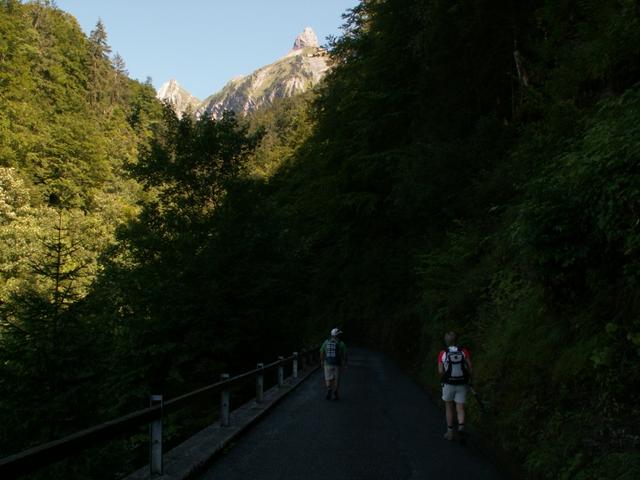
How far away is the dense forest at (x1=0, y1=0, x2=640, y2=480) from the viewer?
6438 millimetres

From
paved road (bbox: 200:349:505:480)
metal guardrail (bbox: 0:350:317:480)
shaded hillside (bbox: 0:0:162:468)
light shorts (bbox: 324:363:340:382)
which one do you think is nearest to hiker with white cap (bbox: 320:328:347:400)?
light shorts (bbox: 324:363:340:382)

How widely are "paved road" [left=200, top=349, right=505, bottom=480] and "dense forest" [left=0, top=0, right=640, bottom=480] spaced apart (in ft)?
3.08

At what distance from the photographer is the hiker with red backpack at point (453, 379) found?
27.5 ft

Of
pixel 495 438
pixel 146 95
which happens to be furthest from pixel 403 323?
pixel 146 95

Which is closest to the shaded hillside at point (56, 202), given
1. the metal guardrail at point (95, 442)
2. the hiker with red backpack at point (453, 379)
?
the metal guardrail at point (95, 442)

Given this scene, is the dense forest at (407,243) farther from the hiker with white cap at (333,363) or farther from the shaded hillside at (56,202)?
the hiker with white cap at (333,363)

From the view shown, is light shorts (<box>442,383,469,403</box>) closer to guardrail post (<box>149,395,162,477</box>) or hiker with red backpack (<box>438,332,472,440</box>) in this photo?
hiker with red backpack (<box>438,332,472,440</box>)

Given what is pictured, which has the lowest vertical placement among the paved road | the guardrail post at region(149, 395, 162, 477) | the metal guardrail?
the paved road

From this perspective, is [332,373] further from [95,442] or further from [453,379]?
[95,442]

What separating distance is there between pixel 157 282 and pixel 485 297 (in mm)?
10767

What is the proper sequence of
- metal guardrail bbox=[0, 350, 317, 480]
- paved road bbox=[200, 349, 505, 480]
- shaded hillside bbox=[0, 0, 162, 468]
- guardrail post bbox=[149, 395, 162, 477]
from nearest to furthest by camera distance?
metal guardrail bbox=[0, 350, 317, 480], guardrail post bbox=[149, 395, 162, 477], paved road bbox=[200, 349, 505, 480], shaded hillside bbox=[0, 0, 162, 468]

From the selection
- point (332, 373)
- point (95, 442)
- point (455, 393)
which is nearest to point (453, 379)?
point (455, 393)

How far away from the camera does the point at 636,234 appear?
5.41m

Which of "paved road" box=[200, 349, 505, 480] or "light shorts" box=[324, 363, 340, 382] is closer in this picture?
"paved road" box=[200, 349, 505, 480]
